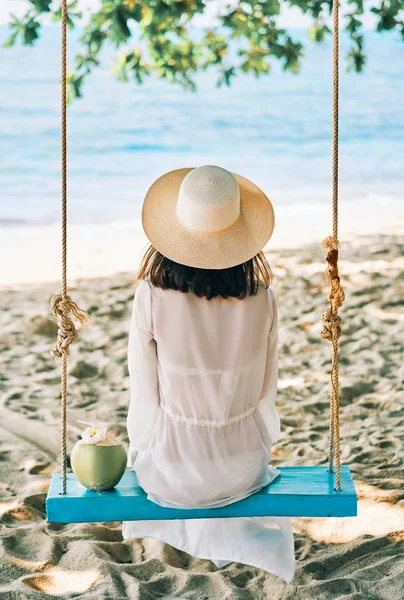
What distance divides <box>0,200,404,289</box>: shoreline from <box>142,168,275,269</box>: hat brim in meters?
3.38

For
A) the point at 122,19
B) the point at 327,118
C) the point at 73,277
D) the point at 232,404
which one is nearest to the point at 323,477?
the point at 232,404

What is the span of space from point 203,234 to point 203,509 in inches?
29.3

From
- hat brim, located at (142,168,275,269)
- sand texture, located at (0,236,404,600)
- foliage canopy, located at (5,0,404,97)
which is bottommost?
sand texture, located at (0,236,404,600)

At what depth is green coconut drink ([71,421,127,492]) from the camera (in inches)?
86.2

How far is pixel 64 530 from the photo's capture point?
2.79 m

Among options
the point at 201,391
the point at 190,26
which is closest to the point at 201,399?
the point at 201,391

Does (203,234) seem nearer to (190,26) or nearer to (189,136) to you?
(190,26)

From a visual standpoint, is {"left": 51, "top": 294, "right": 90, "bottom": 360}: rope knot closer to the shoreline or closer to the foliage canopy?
the foliage canopy

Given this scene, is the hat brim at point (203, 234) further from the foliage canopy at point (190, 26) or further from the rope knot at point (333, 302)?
the foliage canopy at point (190, 26)

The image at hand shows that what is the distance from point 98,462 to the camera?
2.18 meters

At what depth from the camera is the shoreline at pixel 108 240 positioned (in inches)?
252

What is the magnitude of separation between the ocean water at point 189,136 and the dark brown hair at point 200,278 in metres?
7.45

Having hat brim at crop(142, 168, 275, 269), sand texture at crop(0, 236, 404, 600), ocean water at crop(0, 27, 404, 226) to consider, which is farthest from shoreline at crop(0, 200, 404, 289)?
hat brim at crop(142, 168, 275, 269)

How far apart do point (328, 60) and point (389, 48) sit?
293 cm
